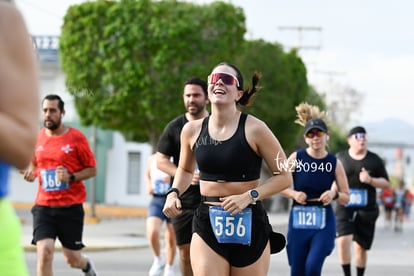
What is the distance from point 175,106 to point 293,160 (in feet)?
59.5

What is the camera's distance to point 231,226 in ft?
21.2

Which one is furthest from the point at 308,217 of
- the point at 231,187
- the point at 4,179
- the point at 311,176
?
the point at 4,179

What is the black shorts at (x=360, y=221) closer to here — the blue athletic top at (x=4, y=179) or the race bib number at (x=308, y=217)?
the race bib number at (x=308, y=217)

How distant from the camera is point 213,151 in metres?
6.52

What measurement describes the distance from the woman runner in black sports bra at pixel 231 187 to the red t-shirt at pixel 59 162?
2970 millimetres

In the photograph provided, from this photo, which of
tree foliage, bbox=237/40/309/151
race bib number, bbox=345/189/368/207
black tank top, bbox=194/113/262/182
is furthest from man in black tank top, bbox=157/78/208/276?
tree foliage, bbox=237/40/309/151

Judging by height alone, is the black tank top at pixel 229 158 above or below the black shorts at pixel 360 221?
above

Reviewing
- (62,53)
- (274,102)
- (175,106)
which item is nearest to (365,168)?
(175,106)

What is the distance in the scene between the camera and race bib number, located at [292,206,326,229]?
9.35m

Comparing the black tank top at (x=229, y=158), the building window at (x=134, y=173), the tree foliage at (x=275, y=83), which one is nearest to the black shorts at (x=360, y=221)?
the black tank top at (x=229, y=158)

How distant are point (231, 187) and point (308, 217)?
2975 mm

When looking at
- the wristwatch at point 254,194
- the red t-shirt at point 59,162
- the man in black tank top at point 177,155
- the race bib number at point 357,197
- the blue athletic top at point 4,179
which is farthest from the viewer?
the race bib number at point 357,197

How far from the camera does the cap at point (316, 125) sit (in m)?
9.72

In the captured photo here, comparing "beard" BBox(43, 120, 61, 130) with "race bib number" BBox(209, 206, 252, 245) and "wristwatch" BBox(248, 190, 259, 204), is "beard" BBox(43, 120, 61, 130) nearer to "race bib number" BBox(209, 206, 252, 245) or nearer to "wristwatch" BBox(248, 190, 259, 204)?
"race bib number" BBox(209, 206, 252, 245)
